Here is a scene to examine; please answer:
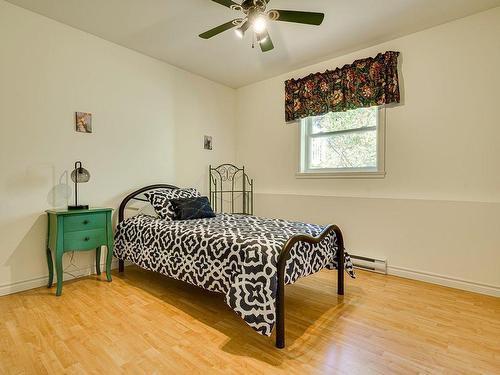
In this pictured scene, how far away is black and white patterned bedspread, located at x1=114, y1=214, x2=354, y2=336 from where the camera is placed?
5.68 ft

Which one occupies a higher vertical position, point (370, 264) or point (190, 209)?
point (190, 209)

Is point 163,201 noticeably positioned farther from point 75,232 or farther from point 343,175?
point 343,175

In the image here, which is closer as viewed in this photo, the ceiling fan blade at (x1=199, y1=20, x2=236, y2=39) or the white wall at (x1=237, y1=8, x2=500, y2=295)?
the ceiling fan blade at (x1=199, y1=20, x2=236, y2=39)

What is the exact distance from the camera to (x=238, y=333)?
6.17 ft

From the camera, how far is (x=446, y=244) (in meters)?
2.72

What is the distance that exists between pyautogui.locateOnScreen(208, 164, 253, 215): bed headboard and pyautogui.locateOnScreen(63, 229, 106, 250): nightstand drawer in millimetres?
1795

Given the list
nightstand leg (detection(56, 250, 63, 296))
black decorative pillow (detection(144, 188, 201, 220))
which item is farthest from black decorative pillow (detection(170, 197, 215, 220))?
nightstand leg (detection(56, 250, 63, 296))

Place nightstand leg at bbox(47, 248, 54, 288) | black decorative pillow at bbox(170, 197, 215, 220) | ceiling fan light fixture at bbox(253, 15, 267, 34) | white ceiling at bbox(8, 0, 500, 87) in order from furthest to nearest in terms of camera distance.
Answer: black decorative pillow at bbox(170, 197, 215, 220)
nightstand leg at bbox(47, 248, 54, 288)
white ceiling at bbox(8, 0, 500, 87)
ceiling fan light fixture at bbox(253, 15, 267, 34)

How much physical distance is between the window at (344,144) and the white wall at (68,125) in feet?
5.59

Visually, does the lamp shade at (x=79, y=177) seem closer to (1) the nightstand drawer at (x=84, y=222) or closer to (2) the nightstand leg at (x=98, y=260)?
(1) the nightstand drawer at (x=84, y=222)

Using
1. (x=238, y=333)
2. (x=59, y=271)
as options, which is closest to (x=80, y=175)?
(x=59, y=271)

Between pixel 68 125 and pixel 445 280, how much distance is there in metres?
4.08

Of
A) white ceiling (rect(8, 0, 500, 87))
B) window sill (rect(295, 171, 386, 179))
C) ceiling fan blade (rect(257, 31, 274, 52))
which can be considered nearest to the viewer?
ceiling fan blade (rect(257, 31, 274, 52))

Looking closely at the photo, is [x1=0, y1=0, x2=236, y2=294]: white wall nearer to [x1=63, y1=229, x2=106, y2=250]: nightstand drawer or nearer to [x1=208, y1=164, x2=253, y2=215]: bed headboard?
[x1=63, y1=229, x2=106, y2=250]: nightstand drawer
